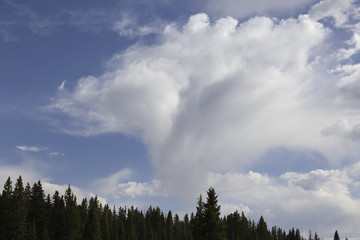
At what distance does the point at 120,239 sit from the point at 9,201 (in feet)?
183

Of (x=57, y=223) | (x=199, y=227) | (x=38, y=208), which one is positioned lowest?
(x=199, y=227)

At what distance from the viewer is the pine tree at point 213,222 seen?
44.3 m

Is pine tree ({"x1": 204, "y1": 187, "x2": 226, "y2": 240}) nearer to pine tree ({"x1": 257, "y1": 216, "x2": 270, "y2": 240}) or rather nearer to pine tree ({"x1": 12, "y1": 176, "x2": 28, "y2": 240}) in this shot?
pine tree ({"x1": 12, "y1": 176, "x2": 28, "y2": 240})

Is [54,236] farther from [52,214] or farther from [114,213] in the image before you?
[114,213]

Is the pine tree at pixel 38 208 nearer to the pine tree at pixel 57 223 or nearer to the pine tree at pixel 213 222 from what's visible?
the pine tree at pixel 57 223

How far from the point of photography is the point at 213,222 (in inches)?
1761

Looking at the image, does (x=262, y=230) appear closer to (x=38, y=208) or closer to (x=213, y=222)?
(x=38, y=208)

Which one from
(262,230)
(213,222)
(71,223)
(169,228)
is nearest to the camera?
(213,222)

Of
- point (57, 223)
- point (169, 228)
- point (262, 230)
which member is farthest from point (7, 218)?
point (262, 230)

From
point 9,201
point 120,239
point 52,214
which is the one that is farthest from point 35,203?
point 120,239

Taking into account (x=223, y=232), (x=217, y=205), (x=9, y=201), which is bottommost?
(x=223, y=232)

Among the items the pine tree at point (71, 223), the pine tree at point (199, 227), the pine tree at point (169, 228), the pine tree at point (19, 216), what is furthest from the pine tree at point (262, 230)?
the pine tree at point (199, 227)

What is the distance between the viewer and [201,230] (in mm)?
44906

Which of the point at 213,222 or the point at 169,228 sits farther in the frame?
the point at 169,228
